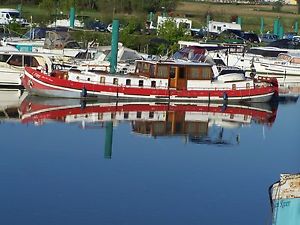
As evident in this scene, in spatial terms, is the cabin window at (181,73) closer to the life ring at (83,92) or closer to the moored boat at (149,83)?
the moored boat at (149,83)

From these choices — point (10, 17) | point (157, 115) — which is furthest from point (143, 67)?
point (10, 17)

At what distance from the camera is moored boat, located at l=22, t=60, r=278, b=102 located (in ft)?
80.2

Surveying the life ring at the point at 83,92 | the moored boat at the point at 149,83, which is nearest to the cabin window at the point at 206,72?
the moored boat at the point at 149,83

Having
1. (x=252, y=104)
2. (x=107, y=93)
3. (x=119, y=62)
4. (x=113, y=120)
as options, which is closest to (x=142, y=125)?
(x=113, y=120)

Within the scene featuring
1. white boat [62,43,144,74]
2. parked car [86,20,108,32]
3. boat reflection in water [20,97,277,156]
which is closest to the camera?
boat reflection in water [20,97,277,156]

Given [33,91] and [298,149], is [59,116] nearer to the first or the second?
[33,91]

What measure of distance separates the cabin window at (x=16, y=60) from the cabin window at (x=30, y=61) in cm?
15

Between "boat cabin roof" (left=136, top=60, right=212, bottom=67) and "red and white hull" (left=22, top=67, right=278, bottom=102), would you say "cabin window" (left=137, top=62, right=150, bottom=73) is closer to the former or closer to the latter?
"boat cabin roof" (left=136, top=60, right=212, bottom=67)

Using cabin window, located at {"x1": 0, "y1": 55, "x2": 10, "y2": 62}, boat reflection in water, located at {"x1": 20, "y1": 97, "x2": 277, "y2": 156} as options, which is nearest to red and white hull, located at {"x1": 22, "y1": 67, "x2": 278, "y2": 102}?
boat reflection in water, located at {"x1": 20, "y1": 97, "x2": 277, "y2": 156}

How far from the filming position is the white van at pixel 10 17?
39903 mm

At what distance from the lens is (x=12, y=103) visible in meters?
23.8

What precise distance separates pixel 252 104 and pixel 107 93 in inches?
160

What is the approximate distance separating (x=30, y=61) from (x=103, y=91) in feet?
10.4

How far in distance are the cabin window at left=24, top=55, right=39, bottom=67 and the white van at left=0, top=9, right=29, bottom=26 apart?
12.5 m
